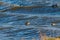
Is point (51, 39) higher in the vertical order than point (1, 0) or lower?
lower

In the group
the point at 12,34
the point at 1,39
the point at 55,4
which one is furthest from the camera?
the point at 55,4

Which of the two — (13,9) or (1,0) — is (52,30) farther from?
(1,0)

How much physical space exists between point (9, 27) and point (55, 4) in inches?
495

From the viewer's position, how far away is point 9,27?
1777cm

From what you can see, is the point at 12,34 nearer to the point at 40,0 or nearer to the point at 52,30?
the point at 52,30

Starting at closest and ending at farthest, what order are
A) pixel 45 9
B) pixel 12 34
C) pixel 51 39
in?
pixel 51 39 < pixel 12 34 < pixel 45 9

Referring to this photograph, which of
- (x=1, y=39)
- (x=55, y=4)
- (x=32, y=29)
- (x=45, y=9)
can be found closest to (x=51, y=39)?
(x=1, y=39)

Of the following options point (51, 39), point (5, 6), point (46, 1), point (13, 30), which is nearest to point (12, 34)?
point (13, 30)

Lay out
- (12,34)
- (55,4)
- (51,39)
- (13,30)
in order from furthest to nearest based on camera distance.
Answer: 1. (55,4)
2. (13,30)
3. (12,34)
4. (51,39)

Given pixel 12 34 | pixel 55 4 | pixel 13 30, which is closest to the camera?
pixel 12 34

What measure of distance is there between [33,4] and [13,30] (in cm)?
1436

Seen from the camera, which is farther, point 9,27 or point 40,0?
point 40,0

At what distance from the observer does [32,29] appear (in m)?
16.9

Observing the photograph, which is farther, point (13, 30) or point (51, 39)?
point (13, 30)
